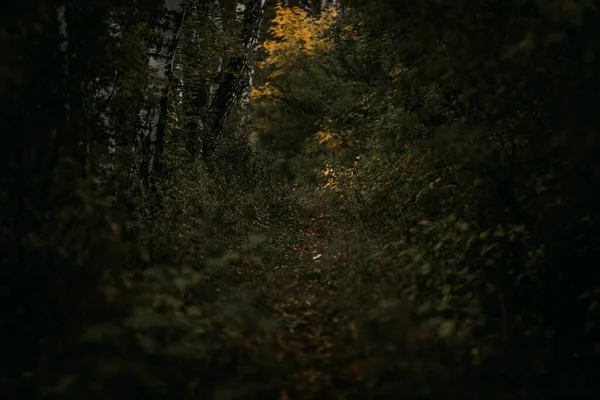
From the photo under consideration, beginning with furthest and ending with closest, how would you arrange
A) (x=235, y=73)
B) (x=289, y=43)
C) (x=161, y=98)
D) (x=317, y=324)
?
1. (x=289, y=43)
2. (x=235, y=73)
3. (x=161, y=98)
4. (x=317, y=324)

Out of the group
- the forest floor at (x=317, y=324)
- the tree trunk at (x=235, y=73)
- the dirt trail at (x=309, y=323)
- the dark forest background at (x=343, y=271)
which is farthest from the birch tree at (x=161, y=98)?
the tree trunk at (x=235, y=73)

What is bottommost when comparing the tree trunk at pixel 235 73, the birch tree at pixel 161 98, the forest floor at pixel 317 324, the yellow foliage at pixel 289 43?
the forest floor at pixel 317 324

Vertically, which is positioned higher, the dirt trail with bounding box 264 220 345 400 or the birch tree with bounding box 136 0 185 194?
the birch tree with bounding box 136 0 185 194

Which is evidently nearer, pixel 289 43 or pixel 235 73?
pixel 235 73

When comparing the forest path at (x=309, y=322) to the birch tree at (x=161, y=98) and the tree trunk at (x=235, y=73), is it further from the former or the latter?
the tree trunk at (x=235, y=73)

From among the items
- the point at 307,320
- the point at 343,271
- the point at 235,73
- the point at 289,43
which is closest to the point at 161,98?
the point at 343,271

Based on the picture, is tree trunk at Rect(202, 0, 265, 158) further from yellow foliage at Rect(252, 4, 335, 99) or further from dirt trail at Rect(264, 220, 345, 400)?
yellow foliage at Rect(252, 4, 335, 99)

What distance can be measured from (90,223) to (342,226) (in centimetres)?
612

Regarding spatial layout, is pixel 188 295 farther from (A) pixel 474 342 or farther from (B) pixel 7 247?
(A) pixel 474 342

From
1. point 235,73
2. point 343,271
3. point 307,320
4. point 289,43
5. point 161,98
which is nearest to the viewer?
point 307,320

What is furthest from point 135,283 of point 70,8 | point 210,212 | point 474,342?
point 210,212

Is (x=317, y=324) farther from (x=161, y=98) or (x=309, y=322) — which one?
→ (x=161, y=98)

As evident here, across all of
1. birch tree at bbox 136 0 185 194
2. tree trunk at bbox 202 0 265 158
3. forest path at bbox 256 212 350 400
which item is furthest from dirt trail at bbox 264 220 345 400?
tree trunk at bbox 202 0 265 158

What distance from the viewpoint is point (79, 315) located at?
12.3 ft
